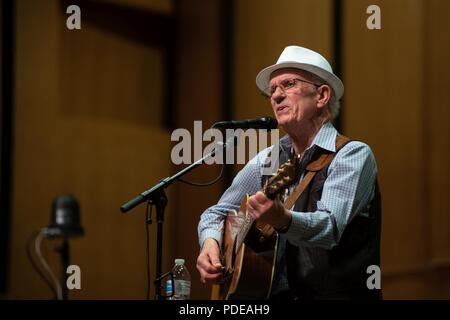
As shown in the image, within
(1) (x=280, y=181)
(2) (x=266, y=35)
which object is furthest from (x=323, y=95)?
(2) (x=266, y=35)

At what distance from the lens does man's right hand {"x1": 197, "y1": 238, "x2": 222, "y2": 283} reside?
9.62 ft

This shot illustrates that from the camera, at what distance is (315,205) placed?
8.87 feet

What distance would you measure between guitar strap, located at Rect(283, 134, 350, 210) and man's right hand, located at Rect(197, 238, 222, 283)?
40 centimetres

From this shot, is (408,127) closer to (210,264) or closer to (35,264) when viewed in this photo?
(210,264)

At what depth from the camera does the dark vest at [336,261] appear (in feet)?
Result: 8.76

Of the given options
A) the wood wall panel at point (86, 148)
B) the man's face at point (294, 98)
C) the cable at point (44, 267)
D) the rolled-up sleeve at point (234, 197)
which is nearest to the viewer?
the man's face at point (294, 98)

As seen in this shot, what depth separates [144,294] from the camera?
234 inches

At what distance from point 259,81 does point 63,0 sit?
3.07 meters

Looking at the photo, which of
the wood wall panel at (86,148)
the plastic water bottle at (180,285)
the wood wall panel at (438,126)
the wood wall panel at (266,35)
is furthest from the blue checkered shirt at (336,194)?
the wood wall panel at (86,148)

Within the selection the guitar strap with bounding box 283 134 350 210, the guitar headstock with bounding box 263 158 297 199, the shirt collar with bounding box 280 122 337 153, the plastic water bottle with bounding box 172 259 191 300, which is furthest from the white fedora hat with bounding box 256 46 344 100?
the plastic water bottle with bounding box 172 259 191 300

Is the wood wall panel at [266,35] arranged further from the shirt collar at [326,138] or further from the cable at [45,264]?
the shirt collar at [326,138]

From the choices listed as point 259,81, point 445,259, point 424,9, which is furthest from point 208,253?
point 424,9

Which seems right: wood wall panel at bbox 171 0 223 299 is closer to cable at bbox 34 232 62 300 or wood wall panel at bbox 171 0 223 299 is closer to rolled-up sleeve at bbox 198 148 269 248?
cable at bbox 34 232 62 300

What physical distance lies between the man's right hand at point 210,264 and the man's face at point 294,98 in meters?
0.59
